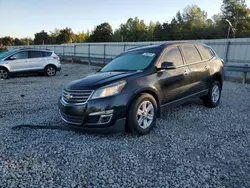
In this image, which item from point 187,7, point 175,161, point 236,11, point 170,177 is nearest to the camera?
point 170,177

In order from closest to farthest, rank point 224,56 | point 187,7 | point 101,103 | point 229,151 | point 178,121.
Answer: point 229,151 → point 101,103 → point 178,121 → point 224,56 → point 187,7

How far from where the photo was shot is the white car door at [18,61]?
13203 millimetres

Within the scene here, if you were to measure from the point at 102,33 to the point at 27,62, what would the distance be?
69.1m

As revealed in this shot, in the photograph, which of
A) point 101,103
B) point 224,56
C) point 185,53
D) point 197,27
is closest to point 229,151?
point 101,103

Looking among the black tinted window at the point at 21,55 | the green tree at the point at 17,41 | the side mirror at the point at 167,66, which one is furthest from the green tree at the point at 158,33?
the side mirror at the point at 167,66

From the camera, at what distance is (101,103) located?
164 inches

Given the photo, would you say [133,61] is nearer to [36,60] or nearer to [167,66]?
[167,66]

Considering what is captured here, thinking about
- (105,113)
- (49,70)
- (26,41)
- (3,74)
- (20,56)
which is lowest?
(3,74)

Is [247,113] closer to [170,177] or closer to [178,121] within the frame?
[178,121]

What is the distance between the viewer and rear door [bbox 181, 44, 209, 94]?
5660mm

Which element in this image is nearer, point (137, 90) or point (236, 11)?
point (137, 90)

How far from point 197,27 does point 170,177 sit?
7353 centimetres

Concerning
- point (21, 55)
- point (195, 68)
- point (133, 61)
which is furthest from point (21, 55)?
point (195, 68)

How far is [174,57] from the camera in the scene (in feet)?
17.6
